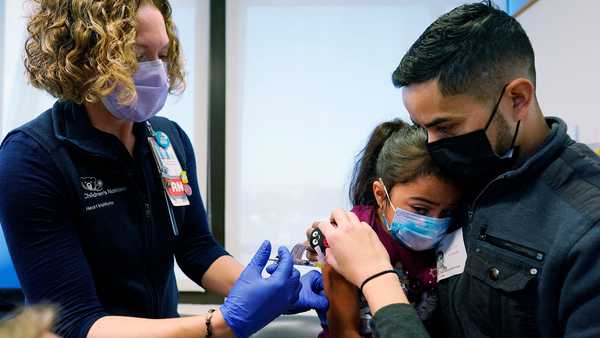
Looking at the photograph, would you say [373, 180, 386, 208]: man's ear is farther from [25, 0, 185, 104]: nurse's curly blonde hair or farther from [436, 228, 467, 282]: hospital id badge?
[25, 0, 185, 104]: nurse's curly blonde hair

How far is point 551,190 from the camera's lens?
82 centimetres

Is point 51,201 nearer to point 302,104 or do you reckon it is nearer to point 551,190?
point 551,190

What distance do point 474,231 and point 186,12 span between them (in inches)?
95.0

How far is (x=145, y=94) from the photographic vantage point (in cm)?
119

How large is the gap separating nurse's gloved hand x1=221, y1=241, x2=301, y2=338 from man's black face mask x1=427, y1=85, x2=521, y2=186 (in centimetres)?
49

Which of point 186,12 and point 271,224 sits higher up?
point 186,12

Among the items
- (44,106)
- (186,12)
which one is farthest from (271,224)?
(44,106)

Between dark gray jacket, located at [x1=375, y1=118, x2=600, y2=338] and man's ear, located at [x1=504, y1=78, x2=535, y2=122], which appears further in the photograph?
man's ear, located at [x1=504, y1=78, x2=535, y2=122]

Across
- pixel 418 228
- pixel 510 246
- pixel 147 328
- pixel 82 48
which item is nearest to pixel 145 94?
pixel 82 48

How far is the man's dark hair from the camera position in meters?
0.89

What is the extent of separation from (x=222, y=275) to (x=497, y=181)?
91 centimetres

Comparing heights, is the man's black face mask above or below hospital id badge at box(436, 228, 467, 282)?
above

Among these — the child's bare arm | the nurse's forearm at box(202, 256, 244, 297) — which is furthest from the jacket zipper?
the nurse's forearm at box(202, 256, 244, 297)

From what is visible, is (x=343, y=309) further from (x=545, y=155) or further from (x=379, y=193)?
(x=545, y=155)
